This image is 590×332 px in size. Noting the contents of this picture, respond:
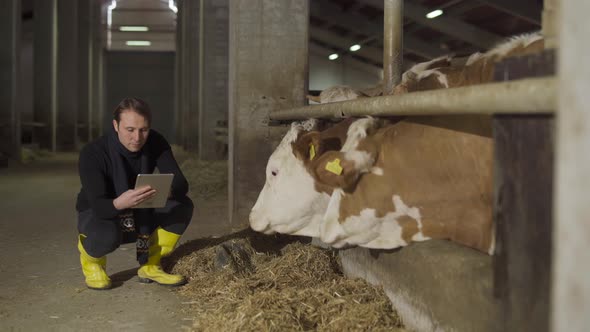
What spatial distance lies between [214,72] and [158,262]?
33.8 ft

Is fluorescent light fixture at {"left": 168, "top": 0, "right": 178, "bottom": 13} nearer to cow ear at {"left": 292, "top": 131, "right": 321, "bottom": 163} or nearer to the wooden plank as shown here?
cow ear at {"left": 292, "top": 131, "right": 321, "bottom": 163}

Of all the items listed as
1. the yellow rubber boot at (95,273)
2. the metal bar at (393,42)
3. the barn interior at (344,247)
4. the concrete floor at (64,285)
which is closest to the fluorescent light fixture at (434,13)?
the barn interior at (344,247)

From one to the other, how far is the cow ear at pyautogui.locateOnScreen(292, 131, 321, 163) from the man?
1.07 meters

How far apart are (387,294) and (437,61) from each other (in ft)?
4.09

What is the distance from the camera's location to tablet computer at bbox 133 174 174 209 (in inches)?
153

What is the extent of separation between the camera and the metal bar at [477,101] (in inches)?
60.2

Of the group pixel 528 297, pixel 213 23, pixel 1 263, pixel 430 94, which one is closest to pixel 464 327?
pixel 528 297

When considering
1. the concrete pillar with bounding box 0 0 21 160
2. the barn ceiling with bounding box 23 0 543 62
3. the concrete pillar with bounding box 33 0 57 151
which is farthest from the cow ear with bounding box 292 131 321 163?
the concrete pillar with bounding box 33 0 57 151

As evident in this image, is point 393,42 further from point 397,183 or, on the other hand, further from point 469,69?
point 397,183

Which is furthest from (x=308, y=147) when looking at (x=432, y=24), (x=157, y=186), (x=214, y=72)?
(x=432, y=24)

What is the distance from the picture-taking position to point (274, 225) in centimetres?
356

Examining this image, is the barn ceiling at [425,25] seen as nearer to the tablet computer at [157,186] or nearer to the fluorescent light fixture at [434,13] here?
the fluorescent light fixture at [434,13]

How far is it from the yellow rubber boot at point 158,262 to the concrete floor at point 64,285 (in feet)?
0.19

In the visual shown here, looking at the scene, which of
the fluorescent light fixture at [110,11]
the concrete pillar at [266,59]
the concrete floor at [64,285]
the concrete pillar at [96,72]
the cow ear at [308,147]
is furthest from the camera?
the fluorescent light fixture at [110,11]
